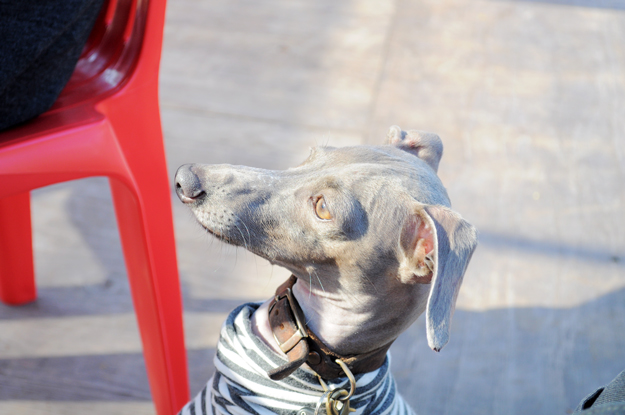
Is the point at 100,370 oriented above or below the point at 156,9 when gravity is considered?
below

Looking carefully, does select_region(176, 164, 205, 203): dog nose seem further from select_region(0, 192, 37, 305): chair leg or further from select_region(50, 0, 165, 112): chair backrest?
select_region(0, 192, 37, 305): chair leg

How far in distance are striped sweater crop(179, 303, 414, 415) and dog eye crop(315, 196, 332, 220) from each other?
0.92 ft

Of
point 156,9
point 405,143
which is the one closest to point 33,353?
point 156,9

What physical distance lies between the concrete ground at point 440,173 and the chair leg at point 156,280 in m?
0.23

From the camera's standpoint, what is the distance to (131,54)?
4.11ft

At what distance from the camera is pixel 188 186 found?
1082 mm

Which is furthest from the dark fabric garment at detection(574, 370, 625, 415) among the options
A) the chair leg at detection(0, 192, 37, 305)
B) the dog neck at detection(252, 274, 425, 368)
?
the chair leg at detection(0, 192, 37, 305)

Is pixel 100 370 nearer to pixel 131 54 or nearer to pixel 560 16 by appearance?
pixel 131 54

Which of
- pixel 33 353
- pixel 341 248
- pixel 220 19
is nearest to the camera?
pixel 341 248

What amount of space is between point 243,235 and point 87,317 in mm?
977

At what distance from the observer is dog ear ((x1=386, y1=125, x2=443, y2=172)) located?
1.24m

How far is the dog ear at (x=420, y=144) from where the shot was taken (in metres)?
1.24

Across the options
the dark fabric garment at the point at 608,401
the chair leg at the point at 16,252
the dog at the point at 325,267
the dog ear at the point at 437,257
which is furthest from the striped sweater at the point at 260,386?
the chair leg at the point at 16,252

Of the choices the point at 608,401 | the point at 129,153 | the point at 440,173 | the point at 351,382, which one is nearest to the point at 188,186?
the point at 129,153
